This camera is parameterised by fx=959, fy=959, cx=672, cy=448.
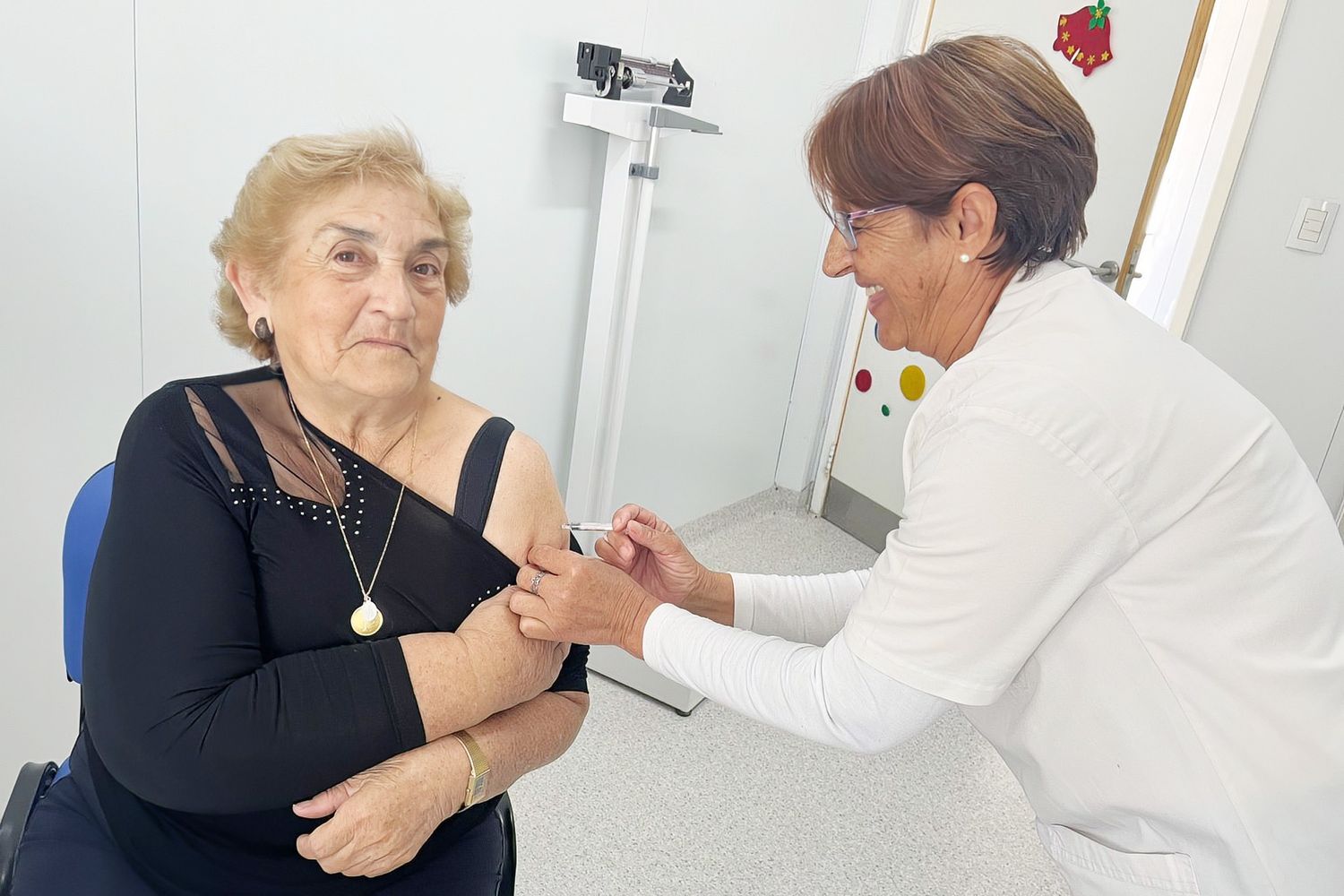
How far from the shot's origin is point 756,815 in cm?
221

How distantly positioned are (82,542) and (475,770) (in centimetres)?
58

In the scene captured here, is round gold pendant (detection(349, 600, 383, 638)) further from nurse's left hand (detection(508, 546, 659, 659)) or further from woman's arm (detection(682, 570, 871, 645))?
woman's arm (detection(682, 570, 871, 645))

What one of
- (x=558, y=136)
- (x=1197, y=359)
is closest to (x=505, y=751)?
(x=1197, y=359)

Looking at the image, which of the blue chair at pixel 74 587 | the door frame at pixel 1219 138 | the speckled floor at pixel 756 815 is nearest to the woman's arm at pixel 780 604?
the blue chair at pixel 74 587

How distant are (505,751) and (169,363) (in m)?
1.00

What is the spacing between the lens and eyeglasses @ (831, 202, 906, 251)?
3.79ft

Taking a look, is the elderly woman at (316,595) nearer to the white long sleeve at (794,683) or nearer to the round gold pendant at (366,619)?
the round gold pendant at (366,619)

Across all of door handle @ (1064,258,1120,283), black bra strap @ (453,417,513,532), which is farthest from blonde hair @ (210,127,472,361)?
door handle @ (1064,258,1120,283)

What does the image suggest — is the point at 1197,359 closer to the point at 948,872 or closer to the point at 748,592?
the point at 748,592

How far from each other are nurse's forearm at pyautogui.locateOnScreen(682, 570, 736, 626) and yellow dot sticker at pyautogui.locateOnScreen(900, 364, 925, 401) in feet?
7.18

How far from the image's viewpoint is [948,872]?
2.12 meters

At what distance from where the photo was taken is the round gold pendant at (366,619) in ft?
3.71

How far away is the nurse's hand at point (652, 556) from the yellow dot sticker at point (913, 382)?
2.23 m

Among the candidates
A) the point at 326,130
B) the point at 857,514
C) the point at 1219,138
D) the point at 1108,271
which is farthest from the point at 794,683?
the point at 857,514
